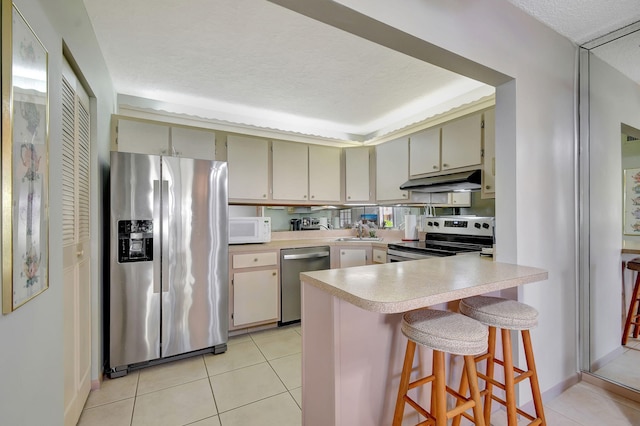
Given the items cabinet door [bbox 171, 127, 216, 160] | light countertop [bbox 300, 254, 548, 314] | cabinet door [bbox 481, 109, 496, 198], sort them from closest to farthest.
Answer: light countertop [bbox 300, 254, 548, 314] < cabinet door [bbox 481, 109, 496, 198] < cabinet door [bbox 171, 127, 216, 160]

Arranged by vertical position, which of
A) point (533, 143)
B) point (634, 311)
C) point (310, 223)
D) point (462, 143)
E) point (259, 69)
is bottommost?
point (634, 311)

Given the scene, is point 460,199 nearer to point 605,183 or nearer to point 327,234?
point 605,183

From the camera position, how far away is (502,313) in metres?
1.35

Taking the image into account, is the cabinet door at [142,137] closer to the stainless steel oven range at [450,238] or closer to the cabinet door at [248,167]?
the cabinet door at [248,167]

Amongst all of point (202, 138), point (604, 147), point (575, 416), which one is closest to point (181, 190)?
point (202, 138)

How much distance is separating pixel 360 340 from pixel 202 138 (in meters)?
2.50

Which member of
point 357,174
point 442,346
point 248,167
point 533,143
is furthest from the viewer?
point 357,174

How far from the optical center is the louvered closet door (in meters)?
1.49

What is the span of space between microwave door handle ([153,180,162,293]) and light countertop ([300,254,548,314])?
1.49 metres

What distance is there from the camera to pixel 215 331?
252 cm

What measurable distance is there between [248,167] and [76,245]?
1.74m

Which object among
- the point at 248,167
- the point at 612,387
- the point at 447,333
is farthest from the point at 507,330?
the point at 248,167

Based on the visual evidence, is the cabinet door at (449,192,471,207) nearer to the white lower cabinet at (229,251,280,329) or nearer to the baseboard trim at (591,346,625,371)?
the baseboard trim at (591,346,625,371)

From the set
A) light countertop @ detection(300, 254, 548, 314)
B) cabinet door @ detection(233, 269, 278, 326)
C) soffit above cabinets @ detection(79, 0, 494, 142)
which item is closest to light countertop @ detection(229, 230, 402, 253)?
cabinet door @ detection(233, 269, 278, 326)
